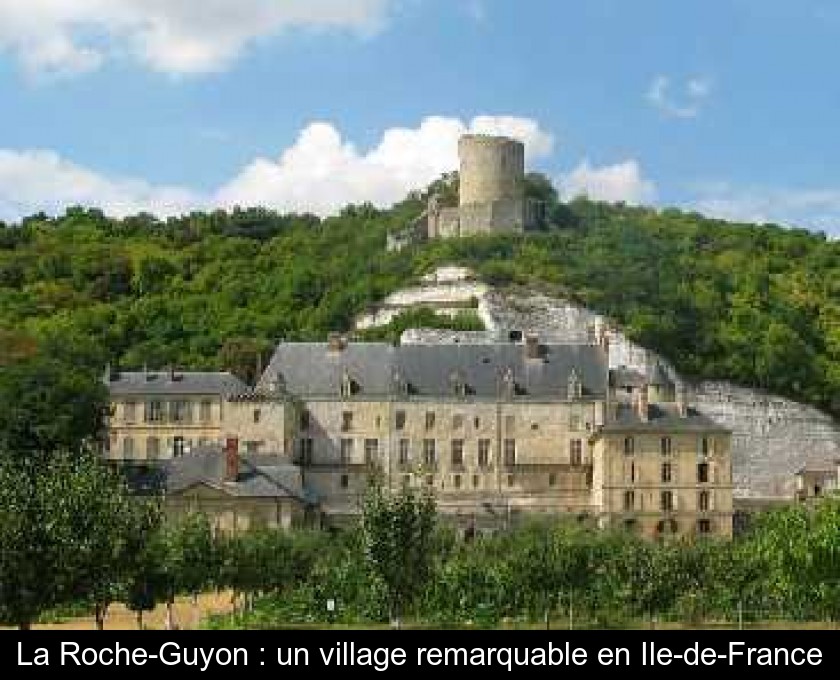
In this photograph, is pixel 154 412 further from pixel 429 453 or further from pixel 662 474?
pixel 662 474

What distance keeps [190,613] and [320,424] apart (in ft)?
65.8

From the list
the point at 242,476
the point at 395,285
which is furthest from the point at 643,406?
the point at 395,285

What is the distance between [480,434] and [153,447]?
1401cm

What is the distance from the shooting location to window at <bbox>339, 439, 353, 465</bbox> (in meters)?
74.5

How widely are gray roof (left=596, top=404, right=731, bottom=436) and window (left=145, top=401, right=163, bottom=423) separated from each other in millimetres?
19100

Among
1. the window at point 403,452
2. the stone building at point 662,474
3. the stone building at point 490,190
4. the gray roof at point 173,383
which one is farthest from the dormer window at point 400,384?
the stone building at point 490,190

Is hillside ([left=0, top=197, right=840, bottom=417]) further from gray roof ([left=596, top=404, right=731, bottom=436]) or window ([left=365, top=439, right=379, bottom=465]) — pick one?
window ([left=365, top=439, right=379, bottom=465])

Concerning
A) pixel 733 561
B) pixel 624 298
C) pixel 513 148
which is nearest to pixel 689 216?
pixel 513 148

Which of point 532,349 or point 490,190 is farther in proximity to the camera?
point 490,190

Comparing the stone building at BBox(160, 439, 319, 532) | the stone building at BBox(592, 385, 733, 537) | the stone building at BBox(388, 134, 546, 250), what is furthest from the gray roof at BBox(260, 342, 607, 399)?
the stone building at BBox(388, 134, 546, 250)

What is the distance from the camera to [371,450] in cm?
7444

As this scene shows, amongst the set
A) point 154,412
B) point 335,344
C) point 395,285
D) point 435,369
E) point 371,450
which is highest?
point 395,285

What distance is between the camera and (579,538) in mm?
55594
